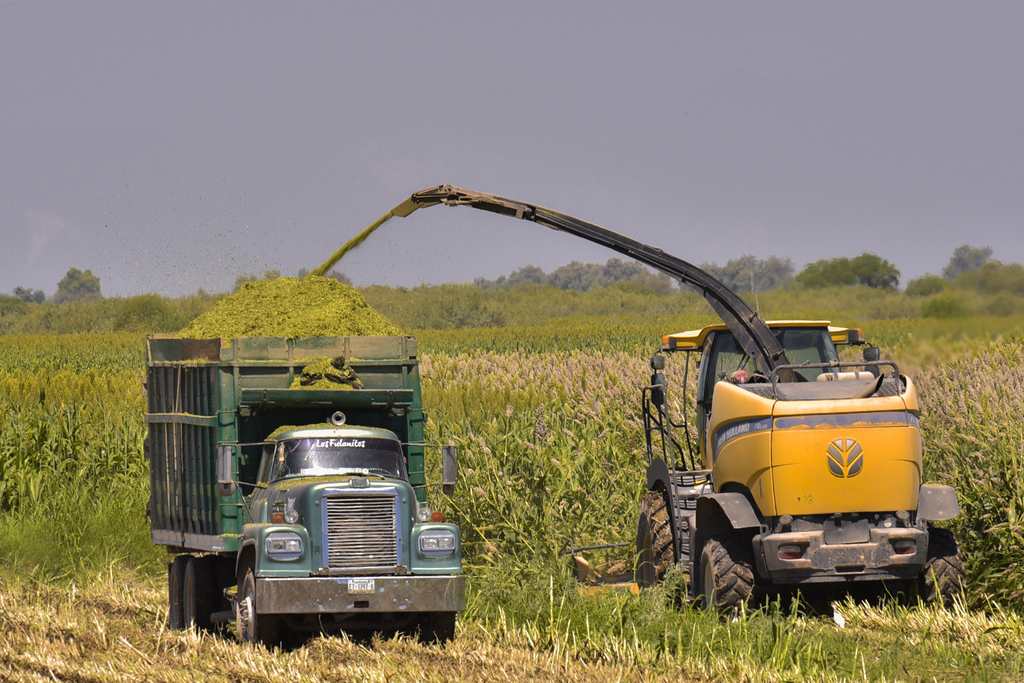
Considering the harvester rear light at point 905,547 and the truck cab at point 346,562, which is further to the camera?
the harvester rear light at point 905,547

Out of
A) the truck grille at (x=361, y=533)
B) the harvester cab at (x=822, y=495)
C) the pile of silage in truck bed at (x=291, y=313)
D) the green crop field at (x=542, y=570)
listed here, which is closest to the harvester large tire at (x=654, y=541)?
the harvester cab at (x=822, y=495)

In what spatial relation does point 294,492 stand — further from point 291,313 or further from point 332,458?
point 291,313

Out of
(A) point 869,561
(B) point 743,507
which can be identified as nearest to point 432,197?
(B) point 743,507

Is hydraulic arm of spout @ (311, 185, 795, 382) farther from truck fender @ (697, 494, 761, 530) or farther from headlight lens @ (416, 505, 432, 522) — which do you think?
headlight lens @ (416, 505, 432, 522)

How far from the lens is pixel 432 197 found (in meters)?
11.4

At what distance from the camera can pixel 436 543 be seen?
28.4ft

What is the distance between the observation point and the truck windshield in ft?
30.5

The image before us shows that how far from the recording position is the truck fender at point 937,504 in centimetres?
890

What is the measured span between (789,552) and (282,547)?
3745 mm

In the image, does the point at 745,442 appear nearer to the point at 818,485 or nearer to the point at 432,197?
the point at 818,485

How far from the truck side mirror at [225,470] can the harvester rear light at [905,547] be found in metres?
5.12

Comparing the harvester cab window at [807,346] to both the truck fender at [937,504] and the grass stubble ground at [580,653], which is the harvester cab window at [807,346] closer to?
the truck fender at [937,504]

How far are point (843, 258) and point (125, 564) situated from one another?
8.97m

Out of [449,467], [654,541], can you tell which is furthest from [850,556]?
[449,467]
